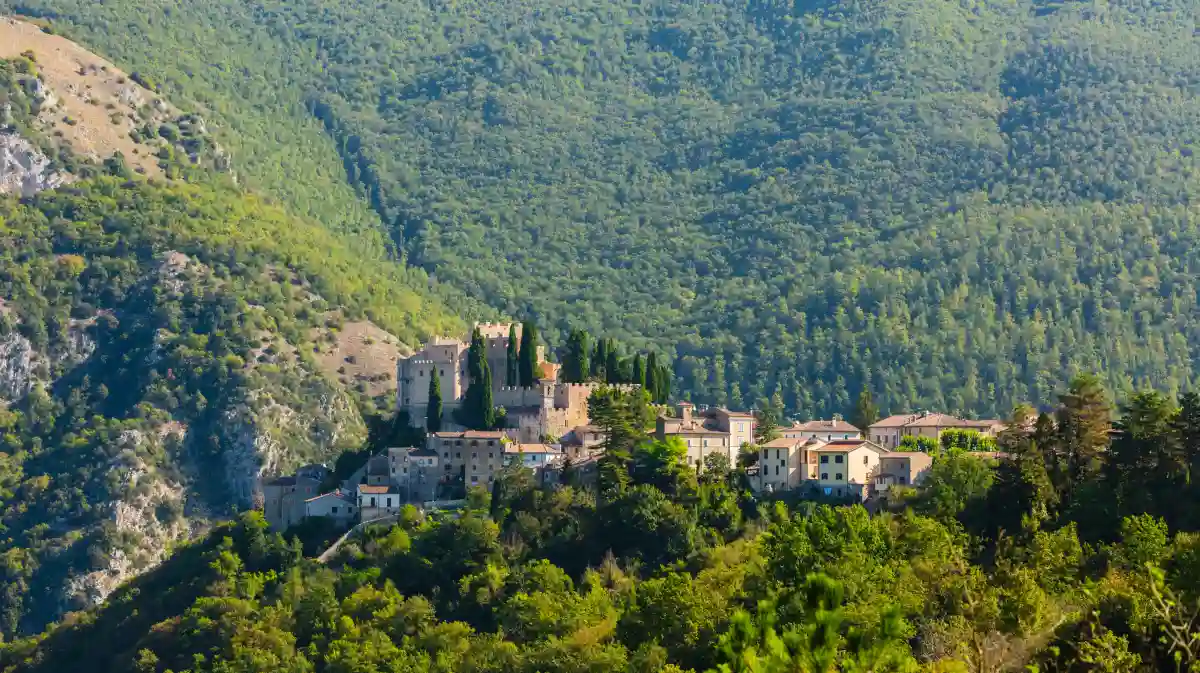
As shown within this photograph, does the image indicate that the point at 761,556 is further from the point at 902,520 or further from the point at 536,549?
the point at 536,549

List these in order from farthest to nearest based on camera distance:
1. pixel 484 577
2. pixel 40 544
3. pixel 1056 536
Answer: pixel 40 544
pixel 484 577
pixel 1056 536

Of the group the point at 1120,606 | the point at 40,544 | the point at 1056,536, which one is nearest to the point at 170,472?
the point at 40,544

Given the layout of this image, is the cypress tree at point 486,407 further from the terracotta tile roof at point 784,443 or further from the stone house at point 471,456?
the terracotta tile roof at point 784,443

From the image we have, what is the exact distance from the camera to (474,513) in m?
127

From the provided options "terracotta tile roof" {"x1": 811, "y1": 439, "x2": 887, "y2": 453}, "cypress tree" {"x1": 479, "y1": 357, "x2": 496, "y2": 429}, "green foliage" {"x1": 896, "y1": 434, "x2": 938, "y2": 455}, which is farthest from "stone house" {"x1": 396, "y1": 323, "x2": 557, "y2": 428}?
"green foliage" {"x1": 896, "y1": 434, "x2": 938, "y2": 455}

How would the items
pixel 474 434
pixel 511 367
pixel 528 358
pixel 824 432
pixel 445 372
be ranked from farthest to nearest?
pixel 445 372 → pixel 511 367 → pixel 528 358 → pixel 824 432 → pixel 474 434

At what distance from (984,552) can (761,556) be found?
970 centimetres

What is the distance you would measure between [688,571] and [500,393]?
21764 millimetres

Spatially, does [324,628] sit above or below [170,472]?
below

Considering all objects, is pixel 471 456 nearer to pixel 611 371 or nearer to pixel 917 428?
pixel 611 371

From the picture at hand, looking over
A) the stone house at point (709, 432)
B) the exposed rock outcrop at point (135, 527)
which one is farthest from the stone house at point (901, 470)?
the exposed rock outcrop at point (135, 527)

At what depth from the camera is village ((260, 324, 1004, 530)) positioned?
12488 centimetres

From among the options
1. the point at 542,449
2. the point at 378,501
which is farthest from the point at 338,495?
the point at 542,449

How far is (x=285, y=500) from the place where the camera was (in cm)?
13838
